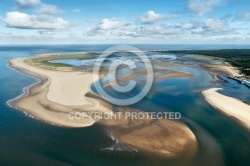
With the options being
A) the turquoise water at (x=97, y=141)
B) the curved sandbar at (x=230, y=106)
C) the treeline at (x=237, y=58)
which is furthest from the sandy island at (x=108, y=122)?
the treeline at (x=237, y=58)

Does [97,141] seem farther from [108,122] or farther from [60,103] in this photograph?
[60,103]

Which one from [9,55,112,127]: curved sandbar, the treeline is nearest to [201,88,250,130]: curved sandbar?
[9,55,112,127]: curved sandbar

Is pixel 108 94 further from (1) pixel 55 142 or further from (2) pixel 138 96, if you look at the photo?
(1) pixel 55 142

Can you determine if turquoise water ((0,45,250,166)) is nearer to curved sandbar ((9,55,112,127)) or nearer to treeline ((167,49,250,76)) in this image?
curved sandbar ((9,55,112,127))

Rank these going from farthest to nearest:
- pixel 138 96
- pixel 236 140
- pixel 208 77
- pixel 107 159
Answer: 1. pixel 208 77
2. pixel 138 96
3. pixel 236 140
4. pixel 107 159

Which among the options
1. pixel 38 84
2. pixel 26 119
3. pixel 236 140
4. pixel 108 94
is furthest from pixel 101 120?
pixel 38 84
